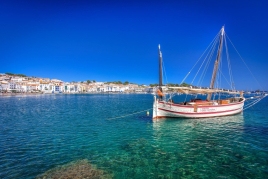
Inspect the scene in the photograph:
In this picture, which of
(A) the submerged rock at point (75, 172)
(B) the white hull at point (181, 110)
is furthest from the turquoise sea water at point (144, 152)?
(B) the white hull at point (181, 110)

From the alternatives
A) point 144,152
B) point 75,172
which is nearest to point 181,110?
point 144,152

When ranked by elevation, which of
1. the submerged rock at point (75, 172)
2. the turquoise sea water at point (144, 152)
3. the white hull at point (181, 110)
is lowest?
the turquoise sea water at point (144, 152)

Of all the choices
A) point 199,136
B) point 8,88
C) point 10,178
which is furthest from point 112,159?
point 8,88

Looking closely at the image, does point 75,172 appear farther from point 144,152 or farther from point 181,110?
point 181,110

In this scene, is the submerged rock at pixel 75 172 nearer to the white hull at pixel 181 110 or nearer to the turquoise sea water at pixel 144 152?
the turquoise sea water at pixel 144 152

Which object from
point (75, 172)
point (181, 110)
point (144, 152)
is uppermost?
point (181, 110)

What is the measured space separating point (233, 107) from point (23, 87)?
18146 cm

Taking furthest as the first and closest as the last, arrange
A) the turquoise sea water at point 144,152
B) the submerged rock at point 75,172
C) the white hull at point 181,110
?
the white hull at point 181,110
the turquoise sea water at point 144,152
the submerged rock at point 75,172

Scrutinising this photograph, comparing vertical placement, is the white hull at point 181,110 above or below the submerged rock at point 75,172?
above

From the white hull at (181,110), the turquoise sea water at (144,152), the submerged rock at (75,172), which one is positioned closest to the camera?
the submerged rock at (75,172)

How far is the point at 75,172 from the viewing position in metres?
9.54

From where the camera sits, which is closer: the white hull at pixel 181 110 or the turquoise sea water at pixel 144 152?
the turquoise sea water at pixel 144 152

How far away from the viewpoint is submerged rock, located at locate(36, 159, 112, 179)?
358 inches

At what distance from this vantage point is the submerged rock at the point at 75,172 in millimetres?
9102
